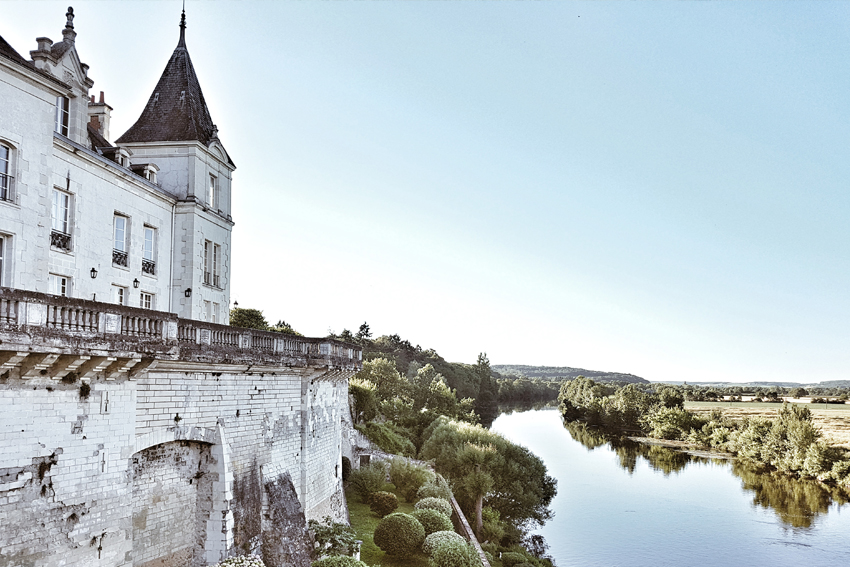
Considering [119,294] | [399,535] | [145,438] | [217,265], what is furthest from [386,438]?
[145,438]

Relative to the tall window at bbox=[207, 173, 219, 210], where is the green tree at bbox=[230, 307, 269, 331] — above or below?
below

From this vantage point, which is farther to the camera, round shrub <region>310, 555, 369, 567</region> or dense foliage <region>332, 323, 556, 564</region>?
dense foliage <region>332, 323, 556, 564</region>

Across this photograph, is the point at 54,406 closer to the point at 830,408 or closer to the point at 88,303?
the point at 88,303

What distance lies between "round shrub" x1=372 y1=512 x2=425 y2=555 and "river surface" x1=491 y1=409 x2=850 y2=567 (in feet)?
44.3

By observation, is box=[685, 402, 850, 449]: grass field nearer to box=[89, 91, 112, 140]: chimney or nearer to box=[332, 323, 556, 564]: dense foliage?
box=[332, 323, 556, 564]: dense foliage

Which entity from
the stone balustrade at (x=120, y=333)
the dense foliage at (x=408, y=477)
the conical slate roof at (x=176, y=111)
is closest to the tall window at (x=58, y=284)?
the stone balustrade at (x=120, y=333)

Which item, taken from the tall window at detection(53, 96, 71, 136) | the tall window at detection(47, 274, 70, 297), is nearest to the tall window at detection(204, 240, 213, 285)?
the tall window at detection(47, 274, 70, 297)

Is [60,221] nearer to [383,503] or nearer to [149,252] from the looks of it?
[149,252]

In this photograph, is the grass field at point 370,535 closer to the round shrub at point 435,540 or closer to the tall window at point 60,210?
the round shrub at point 435,540

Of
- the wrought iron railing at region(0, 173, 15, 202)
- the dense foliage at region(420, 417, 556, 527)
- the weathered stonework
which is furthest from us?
the dense foliage at region(420, 417, 556, 527)

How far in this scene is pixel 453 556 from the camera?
20.7 m

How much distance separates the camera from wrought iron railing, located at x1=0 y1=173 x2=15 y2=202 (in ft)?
47.9

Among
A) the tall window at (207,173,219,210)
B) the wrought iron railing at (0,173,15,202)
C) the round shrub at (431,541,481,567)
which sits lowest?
the round shrub at (431,541,481,567)

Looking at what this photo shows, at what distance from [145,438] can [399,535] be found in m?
12.3
